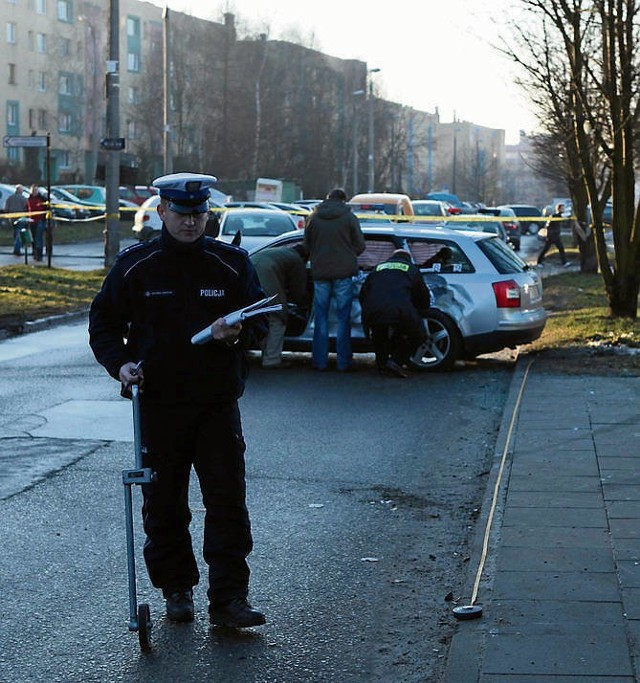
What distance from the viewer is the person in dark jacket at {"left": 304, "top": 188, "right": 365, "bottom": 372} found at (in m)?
13.9

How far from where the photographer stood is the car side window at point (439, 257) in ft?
46.6

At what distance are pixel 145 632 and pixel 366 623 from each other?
3.23ft

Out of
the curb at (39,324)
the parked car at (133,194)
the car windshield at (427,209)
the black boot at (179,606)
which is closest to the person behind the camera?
the black boot at (179,606)

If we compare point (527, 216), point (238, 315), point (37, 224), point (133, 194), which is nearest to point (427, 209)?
point (37, 224)

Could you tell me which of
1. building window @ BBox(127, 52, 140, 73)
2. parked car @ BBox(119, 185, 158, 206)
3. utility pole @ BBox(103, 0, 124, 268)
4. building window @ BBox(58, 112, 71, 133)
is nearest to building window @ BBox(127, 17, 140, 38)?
building window @ BBox(127, 52, 140, 73)

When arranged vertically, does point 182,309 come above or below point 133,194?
below

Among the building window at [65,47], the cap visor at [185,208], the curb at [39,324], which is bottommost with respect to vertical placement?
the curb at [39,324]

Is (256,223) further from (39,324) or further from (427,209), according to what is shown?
(427,209)

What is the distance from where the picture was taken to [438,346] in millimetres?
14148

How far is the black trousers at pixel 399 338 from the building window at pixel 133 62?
3264 inches

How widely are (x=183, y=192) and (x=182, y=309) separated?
459 mm

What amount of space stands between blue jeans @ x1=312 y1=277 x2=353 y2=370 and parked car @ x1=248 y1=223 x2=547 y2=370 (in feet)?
0.83

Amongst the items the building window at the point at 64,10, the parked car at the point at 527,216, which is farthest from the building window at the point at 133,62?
the parked car at the point at 527,216

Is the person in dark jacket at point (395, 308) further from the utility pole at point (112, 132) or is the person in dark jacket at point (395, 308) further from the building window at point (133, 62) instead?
the building window at point (133, 62)
